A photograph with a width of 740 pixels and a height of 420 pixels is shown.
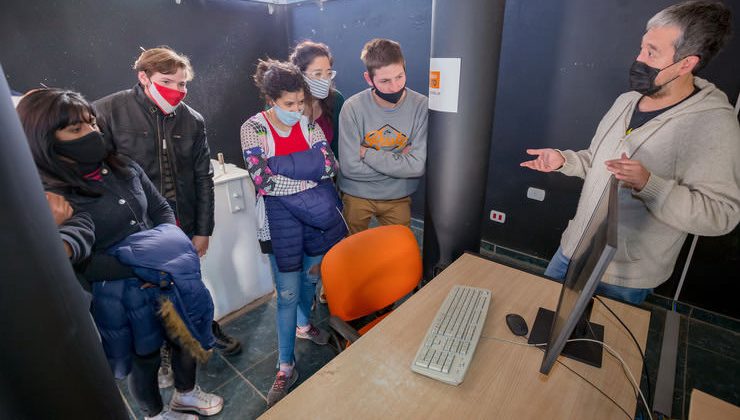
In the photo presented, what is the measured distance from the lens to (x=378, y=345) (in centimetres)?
110

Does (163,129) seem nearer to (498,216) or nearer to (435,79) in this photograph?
(435,79)

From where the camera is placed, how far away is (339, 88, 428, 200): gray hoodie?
1.87 metres

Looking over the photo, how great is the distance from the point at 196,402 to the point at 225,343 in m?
0.44

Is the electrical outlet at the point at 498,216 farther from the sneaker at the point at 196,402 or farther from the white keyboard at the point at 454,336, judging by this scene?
the sneaker at the point at 196,402

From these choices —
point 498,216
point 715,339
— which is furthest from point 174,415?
point 715,339

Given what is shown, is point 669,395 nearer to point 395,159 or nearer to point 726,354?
point 395,159

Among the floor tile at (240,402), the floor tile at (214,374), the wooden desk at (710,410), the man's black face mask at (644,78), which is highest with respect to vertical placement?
the man's black face mask at (644,78)

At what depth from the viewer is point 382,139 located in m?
1.91

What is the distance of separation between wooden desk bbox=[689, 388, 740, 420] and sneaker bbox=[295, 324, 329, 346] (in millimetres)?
1732

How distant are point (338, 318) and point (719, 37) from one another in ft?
5.02

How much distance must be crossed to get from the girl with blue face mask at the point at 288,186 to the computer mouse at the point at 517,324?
2.99 ft

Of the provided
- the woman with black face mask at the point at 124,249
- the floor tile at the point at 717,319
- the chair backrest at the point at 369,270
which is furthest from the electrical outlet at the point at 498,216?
the woman with black face mask at the point at 124,249

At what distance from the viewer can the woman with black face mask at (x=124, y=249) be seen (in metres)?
1.14

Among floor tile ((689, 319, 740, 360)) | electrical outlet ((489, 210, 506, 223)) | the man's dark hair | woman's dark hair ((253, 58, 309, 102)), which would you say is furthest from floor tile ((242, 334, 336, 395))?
floor tile ((689, 319, 740, 360))
